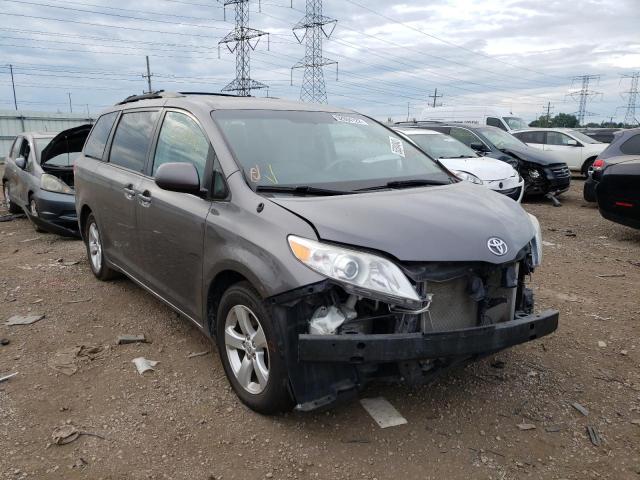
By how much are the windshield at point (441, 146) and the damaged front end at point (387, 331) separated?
742cm

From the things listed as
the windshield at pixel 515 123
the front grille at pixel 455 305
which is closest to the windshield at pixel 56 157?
the front grille at pixel 455 305

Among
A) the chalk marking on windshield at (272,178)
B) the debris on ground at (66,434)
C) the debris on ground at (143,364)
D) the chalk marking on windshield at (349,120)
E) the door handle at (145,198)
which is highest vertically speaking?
the chalk marking on windshield at (349,120)

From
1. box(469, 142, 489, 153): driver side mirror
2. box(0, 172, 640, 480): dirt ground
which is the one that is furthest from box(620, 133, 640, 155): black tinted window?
box(0, 172, 640, 480): dirt ground

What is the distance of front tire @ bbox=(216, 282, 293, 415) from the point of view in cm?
274

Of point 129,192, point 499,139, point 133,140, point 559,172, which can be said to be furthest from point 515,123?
point 129,192

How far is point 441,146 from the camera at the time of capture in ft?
33.4

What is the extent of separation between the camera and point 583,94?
6188 centimetres

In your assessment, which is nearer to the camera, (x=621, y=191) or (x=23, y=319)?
(x=23, y=319)

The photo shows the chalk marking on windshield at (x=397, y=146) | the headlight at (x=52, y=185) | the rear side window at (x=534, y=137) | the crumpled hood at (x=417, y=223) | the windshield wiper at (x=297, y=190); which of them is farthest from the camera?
the rear side window at (x=534, y=137)

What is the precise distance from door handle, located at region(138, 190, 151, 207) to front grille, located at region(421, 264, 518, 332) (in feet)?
7.55

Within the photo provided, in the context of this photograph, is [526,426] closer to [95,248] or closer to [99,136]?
[95,248]

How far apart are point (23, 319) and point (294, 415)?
294 cm

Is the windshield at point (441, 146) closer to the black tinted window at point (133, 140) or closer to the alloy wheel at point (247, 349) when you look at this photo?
the black tinted window at point (133, 140)

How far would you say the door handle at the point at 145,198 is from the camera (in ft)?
12.9
